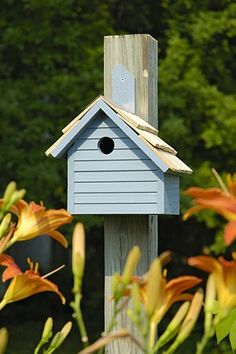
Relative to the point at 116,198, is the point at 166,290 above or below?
below

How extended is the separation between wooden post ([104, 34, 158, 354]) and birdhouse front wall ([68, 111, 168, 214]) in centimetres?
7

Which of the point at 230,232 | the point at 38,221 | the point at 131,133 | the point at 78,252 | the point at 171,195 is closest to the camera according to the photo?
the point at 230,232

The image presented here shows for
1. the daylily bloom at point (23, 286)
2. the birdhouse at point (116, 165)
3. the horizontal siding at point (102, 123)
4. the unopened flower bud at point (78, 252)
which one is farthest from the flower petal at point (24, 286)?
the horizontal siding at point (102, 123)

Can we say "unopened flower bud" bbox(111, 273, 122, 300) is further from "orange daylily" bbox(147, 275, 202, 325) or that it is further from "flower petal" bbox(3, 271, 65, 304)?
"flower petal" bbox(3, 271, 65, 304)

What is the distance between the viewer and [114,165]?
277 centimetres

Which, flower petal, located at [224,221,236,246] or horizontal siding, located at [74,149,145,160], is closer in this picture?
flower petal, located at [224,221,236,246]

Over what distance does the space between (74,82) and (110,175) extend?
590 cm

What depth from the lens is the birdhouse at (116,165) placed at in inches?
107

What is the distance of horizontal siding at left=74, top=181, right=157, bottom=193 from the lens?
8.97 ft

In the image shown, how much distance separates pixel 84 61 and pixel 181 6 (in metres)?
1.13

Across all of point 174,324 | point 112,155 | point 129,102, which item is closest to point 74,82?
point 129,102

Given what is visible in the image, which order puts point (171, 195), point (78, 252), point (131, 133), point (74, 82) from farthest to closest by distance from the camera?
1. point (74, 82)
2. point (171, 195)
3. point (131, 133)
4. point (78, 252)

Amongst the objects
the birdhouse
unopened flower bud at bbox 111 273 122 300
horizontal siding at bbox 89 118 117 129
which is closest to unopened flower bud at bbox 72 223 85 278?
unopened flower bud at bbox 111 273 122 300

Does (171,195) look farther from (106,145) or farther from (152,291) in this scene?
(152,291)
